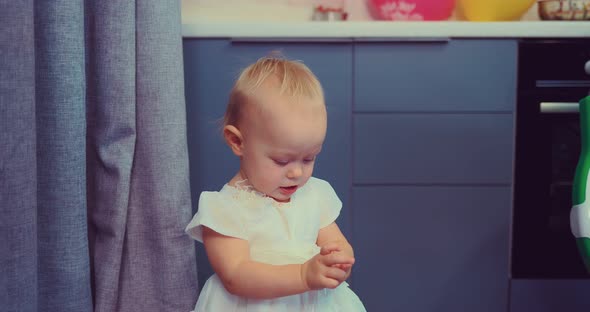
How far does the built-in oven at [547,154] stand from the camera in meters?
1.83

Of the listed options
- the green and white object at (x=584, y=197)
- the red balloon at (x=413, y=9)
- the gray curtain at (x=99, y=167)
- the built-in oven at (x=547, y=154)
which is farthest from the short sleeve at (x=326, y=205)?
the red balloon at (x=413, y=9)

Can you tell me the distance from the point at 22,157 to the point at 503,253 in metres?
1.37

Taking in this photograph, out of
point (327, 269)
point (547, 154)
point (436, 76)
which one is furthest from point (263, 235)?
point (547, 154)

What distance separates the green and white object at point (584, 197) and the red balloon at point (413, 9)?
944 mm

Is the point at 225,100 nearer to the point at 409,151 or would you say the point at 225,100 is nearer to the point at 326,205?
the point at 409,151

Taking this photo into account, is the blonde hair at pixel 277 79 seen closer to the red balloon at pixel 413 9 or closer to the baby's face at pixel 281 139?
the baby's face at pixel 281 139

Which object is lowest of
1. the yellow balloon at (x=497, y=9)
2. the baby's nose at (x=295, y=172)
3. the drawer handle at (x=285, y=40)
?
the baby's nose at (x=295, y=172)

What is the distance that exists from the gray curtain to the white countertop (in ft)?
1.31

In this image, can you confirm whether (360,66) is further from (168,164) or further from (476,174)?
(168,164)

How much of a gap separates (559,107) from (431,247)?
1.79 feet

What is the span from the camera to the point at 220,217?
3.53 feet

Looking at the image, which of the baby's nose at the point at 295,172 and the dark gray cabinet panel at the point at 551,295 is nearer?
the baby's nose at the point at 295,172

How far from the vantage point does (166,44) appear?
4.55ft

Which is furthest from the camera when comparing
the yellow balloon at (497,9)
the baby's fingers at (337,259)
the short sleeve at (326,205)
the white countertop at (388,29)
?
the yellow balloon at (497,9)
